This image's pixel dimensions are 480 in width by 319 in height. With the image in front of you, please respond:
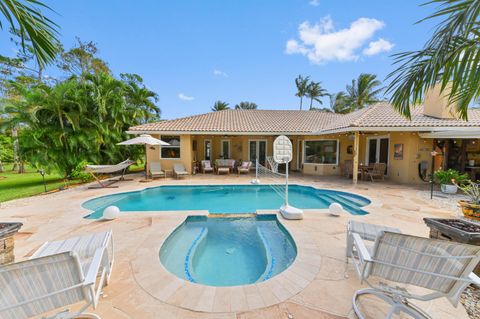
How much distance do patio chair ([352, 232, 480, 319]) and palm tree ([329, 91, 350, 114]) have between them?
33.4 meters

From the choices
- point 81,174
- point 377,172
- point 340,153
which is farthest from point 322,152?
point 81,174

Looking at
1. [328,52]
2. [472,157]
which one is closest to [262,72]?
[328,52]

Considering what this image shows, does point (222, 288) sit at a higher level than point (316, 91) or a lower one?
lower

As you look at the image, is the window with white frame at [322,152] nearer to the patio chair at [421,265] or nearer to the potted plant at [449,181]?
the potted plant at [449,181]

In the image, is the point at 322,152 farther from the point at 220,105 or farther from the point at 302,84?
the point at 220,105

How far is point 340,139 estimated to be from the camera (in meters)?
14.6

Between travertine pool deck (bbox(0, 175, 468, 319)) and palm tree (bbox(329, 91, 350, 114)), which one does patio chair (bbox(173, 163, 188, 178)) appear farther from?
palm tree (bbox(329, 91, 350, 114))

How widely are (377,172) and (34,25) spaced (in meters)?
15.0

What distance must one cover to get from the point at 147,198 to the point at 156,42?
14073 millimetres

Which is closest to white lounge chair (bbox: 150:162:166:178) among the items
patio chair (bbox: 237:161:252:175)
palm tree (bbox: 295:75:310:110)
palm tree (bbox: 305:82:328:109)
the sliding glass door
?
patio chair (bbox: 237:161:252:175)

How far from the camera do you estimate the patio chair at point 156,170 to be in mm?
13273

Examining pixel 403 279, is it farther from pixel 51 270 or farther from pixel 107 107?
pixel 107 107

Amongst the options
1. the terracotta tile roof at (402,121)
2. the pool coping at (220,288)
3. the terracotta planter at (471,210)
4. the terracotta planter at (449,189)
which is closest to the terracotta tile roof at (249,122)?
the terracotta tile roof at (402,121)

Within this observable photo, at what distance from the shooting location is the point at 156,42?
55.3 feet
